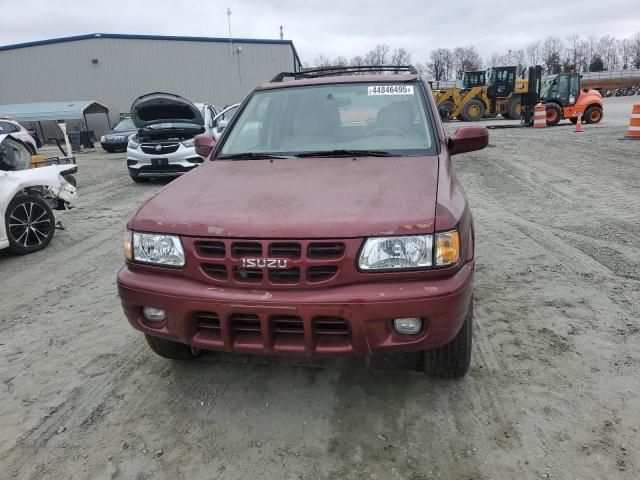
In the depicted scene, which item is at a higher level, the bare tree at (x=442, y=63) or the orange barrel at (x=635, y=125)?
the bare tree at (x=442, y=63)

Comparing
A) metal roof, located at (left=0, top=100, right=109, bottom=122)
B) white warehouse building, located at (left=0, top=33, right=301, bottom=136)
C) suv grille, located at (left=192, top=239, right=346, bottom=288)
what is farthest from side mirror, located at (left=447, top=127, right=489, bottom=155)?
white warehouse building, located at (left=0, top=33, right=301, bottom=136)

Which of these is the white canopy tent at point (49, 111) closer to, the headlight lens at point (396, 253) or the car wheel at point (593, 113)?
the car wheel at point (593, 113)

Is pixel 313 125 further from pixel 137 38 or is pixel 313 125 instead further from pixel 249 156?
pixel 137 38

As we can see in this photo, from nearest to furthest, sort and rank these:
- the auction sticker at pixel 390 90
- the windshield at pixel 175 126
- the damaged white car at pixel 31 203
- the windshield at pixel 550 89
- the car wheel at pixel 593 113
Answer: the auction sticker at pixel 390 90, the damaged white car at pixel 31 203, the windshield at pixel 175 126, the car wheel at pixel 593 113, the windshield at pixel 550 89

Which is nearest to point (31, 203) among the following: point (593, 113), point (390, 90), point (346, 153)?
point (346, 153)

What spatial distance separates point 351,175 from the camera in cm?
281

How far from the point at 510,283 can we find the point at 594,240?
175 centimetres

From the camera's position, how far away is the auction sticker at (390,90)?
12.0 ft

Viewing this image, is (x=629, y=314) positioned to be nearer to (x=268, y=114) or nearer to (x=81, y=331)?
(x=268, y=114)

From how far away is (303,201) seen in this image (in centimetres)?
246

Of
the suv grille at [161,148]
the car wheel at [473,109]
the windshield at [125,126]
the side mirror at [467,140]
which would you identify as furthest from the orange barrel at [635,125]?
the windshield at [125,126]

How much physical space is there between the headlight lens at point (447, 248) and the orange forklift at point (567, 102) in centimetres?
2179

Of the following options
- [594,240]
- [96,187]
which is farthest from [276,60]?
[594,240]

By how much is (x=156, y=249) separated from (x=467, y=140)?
7.80ft
